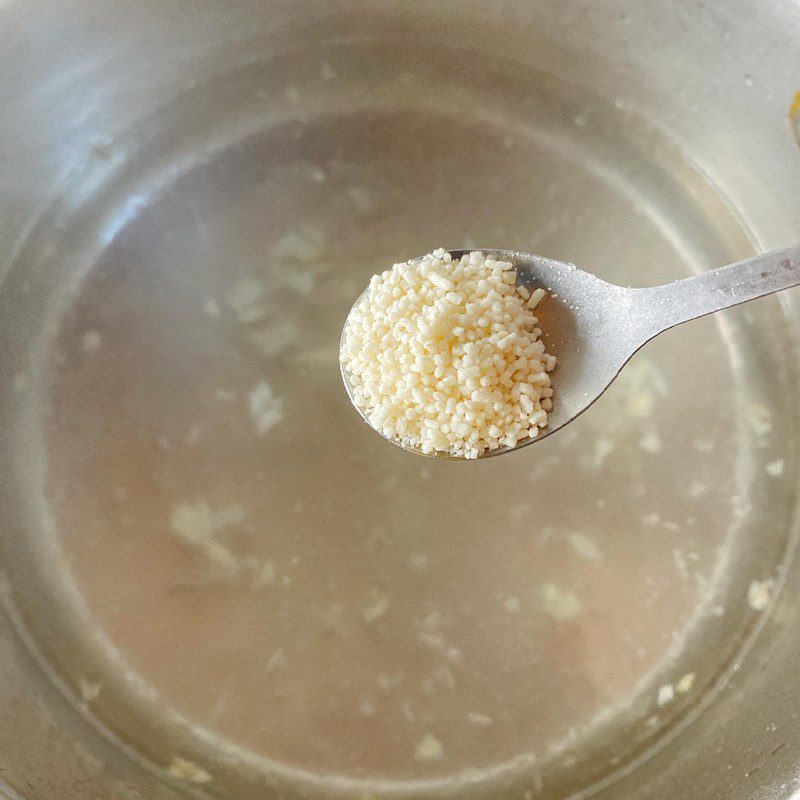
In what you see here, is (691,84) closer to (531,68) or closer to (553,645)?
(531,68)

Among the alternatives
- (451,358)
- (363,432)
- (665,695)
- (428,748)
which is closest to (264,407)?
(363,432)

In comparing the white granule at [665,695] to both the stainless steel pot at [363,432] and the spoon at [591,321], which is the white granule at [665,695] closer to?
the stainless steel pot at [363,432]

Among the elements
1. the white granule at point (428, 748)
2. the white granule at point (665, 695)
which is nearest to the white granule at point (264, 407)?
the white granule at point (428, 748)

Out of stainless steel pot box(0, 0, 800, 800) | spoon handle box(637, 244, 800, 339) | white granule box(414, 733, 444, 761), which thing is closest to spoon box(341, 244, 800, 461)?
spoon handle box(637, 244, 800, 339)

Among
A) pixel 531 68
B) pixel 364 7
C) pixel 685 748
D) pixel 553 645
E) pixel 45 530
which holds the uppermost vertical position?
pixel 364 7

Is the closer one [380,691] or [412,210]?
[380,691]

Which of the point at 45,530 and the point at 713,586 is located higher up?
the point at 45,530

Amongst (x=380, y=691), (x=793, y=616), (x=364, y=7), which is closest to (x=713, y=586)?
(x=793, y=616)

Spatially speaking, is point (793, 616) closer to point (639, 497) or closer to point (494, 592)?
point (639, 497)
